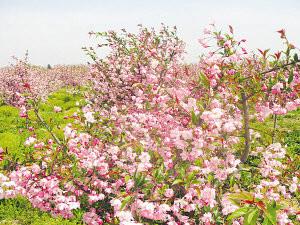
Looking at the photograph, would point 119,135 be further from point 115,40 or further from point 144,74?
point 115,40

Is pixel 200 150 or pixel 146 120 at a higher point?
pixel 146 120

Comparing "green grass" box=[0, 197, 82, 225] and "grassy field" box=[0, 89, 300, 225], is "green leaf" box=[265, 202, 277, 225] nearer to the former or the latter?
"grassy field" box=[0, 89, 300, 225]

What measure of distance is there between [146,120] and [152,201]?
143 centimetres

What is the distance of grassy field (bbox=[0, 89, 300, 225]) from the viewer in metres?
5.31

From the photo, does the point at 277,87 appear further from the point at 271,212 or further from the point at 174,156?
the point at 271,212

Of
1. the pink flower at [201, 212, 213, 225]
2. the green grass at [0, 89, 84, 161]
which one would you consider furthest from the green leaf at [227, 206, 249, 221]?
the green grass at [0, 89, 84, 161]

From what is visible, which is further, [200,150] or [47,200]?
[47,200]

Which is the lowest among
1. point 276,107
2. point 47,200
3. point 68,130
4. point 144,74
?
point 47,200

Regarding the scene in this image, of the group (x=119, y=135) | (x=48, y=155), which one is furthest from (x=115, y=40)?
(x=48, y=155)

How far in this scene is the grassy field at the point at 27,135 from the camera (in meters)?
5.31

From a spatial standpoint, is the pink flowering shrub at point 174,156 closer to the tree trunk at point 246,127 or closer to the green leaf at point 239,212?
the tree trunk at point 246,127

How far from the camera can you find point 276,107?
4.32 m

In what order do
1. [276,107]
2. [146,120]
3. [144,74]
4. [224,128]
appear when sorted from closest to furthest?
1. [224,128]
2. [276,107]
3. [146,120]
4. [144,74]

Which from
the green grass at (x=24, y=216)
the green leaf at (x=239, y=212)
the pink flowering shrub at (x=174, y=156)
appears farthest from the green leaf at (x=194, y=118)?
the green grass at (x=24, y=216)
